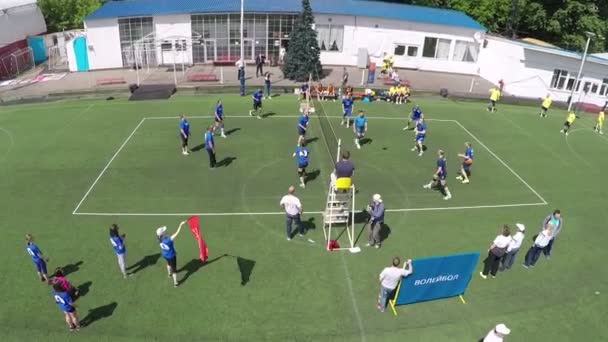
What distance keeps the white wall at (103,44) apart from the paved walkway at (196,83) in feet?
2.47

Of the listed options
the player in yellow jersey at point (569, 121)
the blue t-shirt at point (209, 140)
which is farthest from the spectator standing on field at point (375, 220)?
the player in yellow jersey at point (569, 121)

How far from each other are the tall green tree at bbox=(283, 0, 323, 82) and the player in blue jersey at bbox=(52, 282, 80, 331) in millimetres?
25511

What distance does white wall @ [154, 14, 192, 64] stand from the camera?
36406mm

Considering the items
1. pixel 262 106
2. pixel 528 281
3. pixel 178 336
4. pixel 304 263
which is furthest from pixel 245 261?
pixel 262 106

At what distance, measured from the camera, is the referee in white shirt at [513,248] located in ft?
45.4

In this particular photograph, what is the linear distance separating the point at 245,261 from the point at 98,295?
14.0ft

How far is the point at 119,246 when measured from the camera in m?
13.1

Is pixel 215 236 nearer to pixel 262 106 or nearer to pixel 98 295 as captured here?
pixel 98 295

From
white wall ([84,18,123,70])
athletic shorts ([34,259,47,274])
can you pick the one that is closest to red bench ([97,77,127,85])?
white wall ([84,18,123,70])

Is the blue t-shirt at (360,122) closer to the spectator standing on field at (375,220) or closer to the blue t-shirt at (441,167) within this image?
the blue t-shirt at (441,167)

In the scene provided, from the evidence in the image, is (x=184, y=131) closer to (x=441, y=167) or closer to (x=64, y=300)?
(x=64, y=300)

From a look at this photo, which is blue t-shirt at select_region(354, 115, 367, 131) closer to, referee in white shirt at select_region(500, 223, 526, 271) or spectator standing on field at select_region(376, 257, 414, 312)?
referee in white shirt at select_region(500, 223, 526, 271)

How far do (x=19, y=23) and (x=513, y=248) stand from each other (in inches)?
1778

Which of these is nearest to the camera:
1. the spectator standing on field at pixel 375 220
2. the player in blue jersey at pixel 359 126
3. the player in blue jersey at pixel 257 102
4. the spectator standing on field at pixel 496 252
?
the spectator standing on field at pixel 496 252
